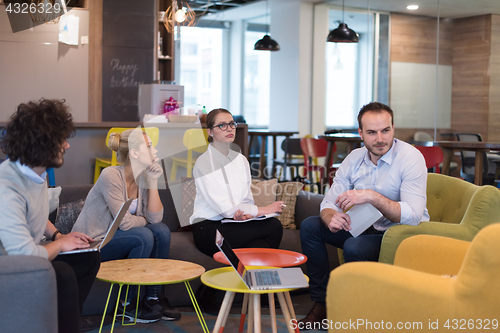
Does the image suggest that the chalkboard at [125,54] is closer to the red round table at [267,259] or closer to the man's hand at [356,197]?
the red round table at [267,259]

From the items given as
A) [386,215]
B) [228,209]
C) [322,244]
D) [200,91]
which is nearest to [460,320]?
[386,215]

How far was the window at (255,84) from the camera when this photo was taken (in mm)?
10672

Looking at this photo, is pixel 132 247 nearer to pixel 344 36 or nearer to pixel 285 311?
pixel 285 311

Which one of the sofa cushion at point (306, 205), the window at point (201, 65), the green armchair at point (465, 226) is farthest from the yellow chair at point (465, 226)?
the window at point (201, 65)

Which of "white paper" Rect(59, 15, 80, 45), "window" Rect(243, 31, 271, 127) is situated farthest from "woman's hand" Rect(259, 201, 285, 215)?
"window" Rect(243, 31, 271, 127)

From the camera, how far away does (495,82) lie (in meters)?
6.10

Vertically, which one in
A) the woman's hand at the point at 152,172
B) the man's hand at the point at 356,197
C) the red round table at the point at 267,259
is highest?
the woman's hand at the point at 152,172

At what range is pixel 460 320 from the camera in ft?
4.77

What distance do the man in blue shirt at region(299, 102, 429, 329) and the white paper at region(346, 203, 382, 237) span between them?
0.08 ft

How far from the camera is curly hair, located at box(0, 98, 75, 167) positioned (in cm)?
176

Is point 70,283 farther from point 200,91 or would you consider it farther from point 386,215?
point 200,91

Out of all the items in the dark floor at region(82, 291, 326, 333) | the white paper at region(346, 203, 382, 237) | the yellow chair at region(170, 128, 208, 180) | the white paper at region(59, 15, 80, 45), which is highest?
the white paper at region(59, 15, 80, 45)

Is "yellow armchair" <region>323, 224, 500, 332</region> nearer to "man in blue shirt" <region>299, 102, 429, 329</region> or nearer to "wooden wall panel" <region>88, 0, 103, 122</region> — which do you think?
"man in blue shirt" <region>299, 102, 429, 329</region>

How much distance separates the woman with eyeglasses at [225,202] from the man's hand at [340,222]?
49 cm
